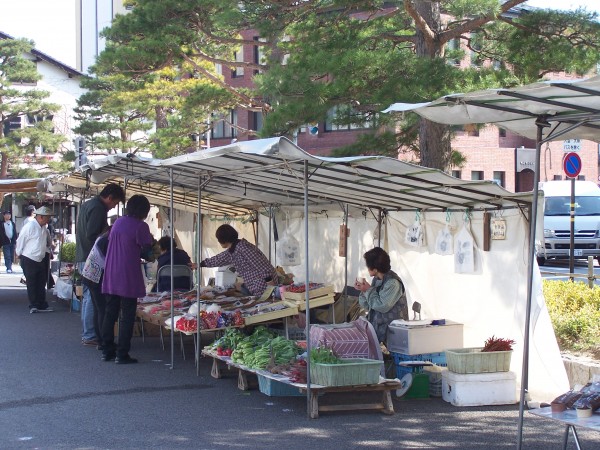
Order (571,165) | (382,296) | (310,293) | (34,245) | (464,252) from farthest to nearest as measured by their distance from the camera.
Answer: (571,165) → (34,245) → (310,293) → (464,252) → (382,296)

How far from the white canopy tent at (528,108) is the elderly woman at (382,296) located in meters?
3.02

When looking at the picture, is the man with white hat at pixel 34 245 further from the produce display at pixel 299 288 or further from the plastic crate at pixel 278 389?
the plastic crate at pixel 278 389

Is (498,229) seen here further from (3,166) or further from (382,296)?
(3,166)

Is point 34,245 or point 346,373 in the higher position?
point 34,245

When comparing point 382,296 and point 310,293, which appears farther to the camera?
point 310,293

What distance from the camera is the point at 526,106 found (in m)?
5.89

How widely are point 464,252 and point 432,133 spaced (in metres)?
4.57

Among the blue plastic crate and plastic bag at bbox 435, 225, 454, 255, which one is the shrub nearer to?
plastic bag at bbox 435, 225, 454, 255

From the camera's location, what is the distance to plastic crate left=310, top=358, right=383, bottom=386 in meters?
7.68

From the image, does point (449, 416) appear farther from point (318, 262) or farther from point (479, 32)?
point (479, 32)

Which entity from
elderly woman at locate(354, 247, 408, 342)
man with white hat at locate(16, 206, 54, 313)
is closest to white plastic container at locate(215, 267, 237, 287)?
man with white hat at locate(16, 206, 54, 313)

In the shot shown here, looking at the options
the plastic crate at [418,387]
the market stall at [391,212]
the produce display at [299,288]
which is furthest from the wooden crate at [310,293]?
the plastic crate at [418,387]

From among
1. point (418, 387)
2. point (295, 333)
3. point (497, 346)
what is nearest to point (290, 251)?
point (295, 333)

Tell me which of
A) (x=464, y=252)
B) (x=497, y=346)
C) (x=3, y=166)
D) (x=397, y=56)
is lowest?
(x=497, y=346)
